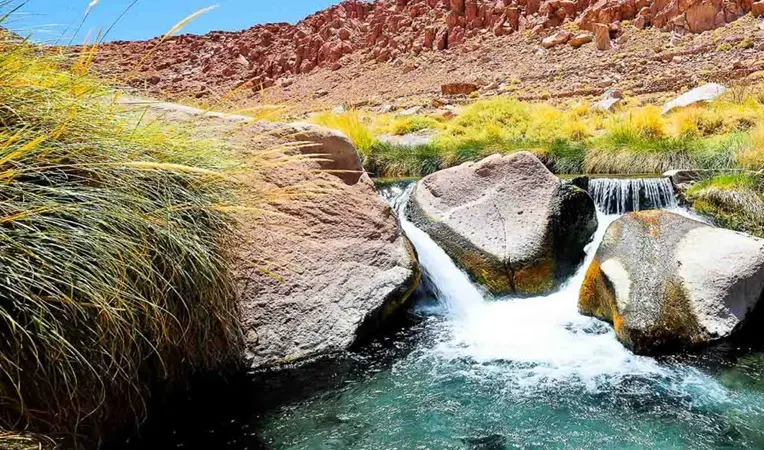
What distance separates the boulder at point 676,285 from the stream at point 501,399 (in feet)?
0.53

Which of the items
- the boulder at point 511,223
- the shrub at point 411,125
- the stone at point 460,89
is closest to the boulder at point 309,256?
the boulder at point 511,223

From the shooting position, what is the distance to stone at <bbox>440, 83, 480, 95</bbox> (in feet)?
96.2

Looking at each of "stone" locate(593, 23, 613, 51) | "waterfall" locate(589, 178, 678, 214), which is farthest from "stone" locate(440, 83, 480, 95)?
"waterfall" locate(589, 178, 678, 214)

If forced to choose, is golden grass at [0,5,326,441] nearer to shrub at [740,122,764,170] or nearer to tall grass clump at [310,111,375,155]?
shrub at [740,122,764,170]

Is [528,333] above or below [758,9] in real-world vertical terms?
below

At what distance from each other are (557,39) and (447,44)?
41.0 ft

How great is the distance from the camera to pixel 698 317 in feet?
14.1

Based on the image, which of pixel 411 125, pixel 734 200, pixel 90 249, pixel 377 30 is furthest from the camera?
pixel 377 30

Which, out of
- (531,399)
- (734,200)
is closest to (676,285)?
(531,399)

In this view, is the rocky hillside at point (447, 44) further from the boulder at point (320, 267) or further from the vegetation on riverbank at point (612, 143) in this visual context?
the boulder at point (320, 267)

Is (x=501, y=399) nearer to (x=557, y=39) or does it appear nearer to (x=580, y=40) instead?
(x=580, y=40)

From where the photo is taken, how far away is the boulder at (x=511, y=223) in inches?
219

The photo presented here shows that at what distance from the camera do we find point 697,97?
44.2 feet

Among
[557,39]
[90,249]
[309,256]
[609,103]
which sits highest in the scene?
[557,39]
